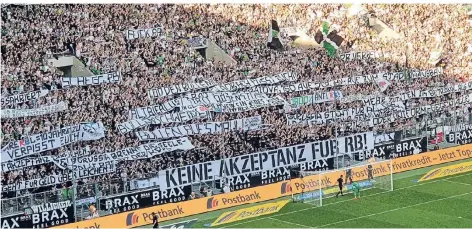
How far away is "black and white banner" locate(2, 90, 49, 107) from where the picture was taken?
4288 cm

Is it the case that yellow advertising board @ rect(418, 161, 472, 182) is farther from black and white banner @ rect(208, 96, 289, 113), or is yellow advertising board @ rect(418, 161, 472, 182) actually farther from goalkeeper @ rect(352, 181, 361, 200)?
black and white banner @ rect(208, 96, 289, 113)

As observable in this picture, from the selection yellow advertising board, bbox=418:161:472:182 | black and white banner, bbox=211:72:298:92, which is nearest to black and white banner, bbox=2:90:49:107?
black and white banner, bbox=211:72:298:92

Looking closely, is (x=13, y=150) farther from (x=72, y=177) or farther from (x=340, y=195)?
(x=340, y=195)

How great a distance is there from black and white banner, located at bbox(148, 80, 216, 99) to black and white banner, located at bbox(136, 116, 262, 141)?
2.35m

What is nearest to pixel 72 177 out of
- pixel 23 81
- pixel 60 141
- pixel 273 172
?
pixel 60 141

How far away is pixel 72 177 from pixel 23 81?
642 cm

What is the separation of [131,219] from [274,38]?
19.9 m

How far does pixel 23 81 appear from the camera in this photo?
43969mm

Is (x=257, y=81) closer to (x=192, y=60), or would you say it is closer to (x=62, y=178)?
(x=192, y=60)

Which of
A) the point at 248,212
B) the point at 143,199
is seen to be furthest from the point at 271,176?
the point at 143,199

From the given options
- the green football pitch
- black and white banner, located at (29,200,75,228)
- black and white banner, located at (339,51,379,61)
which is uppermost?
black and white banner, located at (339,51,379,61)

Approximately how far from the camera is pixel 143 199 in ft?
132

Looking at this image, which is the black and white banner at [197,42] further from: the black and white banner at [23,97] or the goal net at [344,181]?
the goal net at [344,181]

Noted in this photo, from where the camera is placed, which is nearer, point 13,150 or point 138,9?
point 13,150
